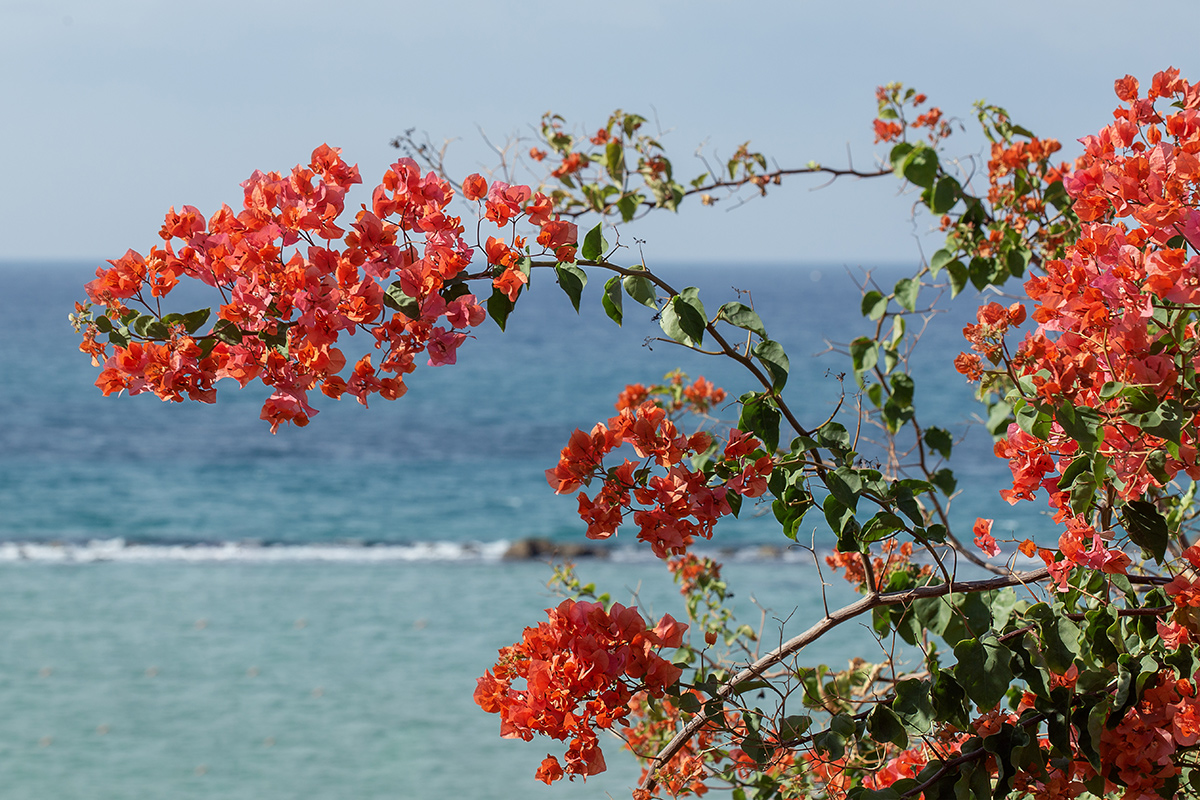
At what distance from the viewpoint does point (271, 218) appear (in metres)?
1.13

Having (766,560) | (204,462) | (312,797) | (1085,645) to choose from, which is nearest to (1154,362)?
(1085,645)

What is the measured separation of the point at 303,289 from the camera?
1098 millimetres

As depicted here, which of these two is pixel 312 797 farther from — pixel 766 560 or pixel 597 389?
pixel 597 389

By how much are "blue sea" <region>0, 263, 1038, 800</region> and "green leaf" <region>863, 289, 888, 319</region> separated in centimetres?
20

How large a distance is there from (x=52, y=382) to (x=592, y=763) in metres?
33.3

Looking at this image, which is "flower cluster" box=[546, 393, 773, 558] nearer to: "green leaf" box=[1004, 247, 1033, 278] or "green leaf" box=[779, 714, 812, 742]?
"green leaf" box=[779, 714, 812, 742]

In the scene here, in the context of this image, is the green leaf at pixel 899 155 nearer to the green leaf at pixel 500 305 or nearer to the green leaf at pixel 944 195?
the green leaf at pixel 944 195

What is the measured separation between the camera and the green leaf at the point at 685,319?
112 cm

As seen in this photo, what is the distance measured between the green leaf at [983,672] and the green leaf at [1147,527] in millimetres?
226

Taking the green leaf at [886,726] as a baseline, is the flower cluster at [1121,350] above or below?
above

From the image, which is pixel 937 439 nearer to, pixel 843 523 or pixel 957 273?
pixel 957 273

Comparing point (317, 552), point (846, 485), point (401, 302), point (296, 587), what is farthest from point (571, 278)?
point (317, 552)

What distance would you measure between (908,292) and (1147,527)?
38.9 inches

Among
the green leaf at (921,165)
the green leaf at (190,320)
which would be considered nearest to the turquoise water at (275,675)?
the green leaf at (921,165)
